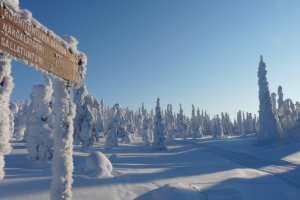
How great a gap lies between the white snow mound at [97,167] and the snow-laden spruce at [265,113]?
112ft

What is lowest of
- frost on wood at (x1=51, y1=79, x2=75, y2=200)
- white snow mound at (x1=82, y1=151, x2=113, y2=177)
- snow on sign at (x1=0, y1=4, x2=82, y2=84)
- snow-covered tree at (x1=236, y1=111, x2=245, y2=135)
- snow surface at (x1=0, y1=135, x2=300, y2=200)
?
snow surface at (x1=0, y1=135, x2=300, y2=200)

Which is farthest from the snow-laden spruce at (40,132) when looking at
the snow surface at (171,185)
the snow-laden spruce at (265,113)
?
the snow-laden spruce at (265,113)

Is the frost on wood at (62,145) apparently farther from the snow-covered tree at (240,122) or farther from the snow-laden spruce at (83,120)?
the snow-covered tree at (240,122)

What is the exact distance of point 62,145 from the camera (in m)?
6.11

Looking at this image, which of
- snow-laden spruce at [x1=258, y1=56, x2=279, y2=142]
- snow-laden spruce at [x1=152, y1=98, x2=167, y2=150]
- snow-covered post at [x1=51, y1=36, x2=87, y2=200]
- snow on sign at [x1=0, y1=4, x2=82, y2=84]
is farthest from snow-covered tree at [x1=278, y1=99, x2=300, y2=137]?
snow on sign at [x1=0, y1=4, x2=82, y2=84]

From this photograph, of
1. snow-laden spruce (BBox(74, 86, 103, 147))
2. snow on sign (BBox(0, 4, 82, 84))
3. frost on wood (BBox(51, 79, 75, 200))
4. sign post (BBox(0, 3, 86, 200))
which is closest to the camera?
snow on sign (BBox(0, 4, 82, 84))

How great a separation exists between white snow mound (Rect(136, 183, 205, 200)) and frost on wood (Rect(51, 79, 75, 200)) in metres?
7.17

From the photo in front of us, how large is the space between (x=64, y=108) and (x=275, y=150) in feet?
122

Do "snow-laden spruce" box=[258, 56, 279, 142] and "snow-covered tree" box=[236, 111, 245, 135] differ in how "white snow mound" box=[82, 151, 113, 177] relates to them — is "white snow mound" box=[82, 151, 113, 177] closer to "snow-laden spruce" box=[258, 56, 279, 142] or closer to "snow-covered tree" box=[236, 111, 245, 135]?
"snow-laden spruce" box=[258, 56, 279, 142]

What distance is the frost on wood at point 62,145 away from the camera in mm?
5922

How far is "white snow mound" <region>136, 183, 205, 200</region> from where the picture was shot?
12.6m

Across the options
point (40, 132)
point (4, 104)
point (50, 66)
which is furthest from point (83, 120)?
point (50, 66)

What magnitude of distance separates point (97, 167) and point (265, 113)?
3622 centimetres

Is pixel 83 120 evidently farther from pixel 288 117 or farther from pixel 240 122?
pixel 240 122
